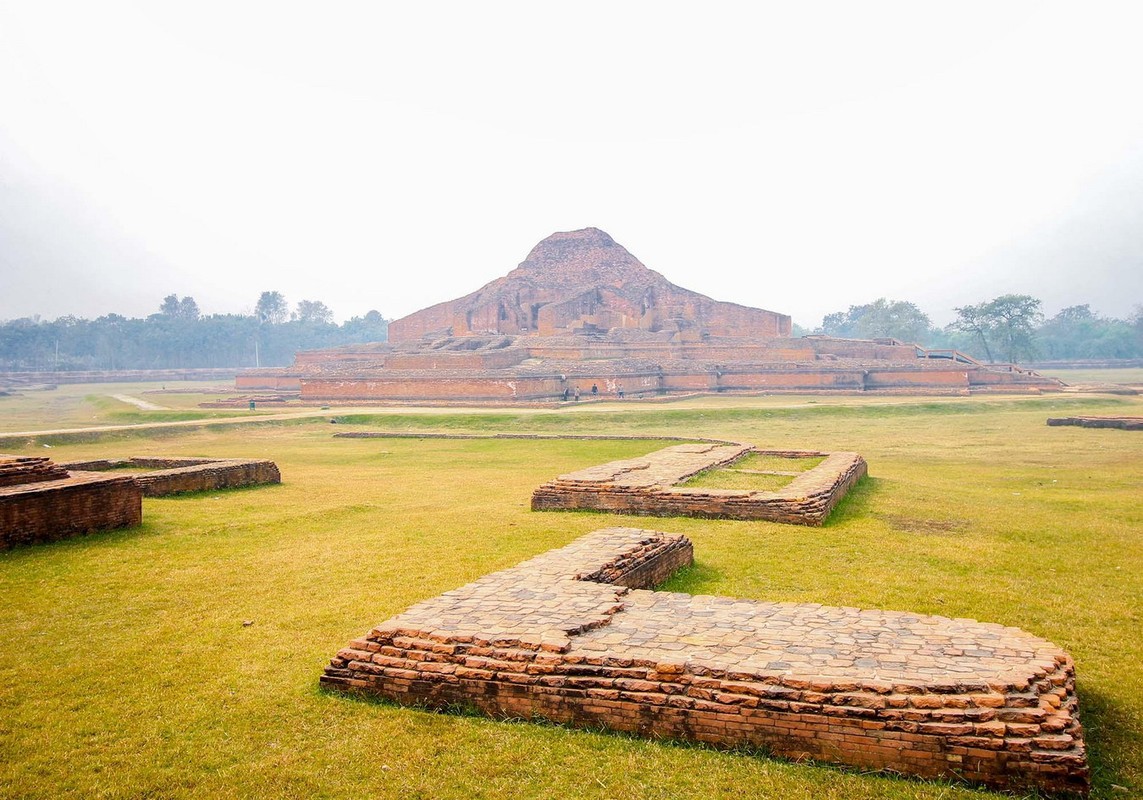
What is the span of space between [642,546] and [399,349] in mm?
31274

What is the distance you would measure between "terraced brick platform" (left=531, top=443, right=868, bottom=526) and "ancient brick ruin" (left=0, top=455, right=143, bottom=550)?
11.1 feet

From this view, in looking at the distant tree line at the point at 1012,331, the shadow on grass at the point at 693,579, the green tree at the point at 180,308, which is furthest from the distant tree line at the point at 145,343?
the shadow on grass at the point at 693,579

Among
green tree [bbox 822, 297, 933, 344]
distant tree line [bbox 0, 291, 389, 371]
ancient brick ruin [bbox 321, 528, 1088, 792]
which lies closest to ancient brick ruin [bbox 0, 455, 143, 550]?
ancient brick ruin [bbox 321, 528, 1088, 792]

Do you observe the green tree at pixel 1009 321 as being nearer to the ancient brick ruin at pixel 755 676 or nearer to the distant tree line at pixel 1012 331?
the distant tree line at pixel 1012 331

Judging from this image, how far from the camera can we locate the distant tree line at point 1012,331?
47094mm

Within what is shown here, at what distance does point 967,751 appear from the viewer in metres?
2.63

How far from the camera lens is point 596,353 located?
29.3 m

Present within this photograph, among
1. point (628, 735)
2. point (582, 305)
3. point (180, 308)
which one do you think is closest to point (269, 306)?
point (180, 308)

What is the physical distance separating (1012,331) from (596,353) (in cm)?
2994

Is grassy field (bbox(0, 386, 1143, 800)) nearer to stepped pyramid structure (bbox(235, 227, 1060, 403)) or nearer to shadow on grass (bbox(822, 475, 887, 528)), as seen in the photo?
shadow on grass (bbox(822, 475, 887, 528))

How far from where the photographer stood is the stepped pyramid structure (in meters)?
25.6

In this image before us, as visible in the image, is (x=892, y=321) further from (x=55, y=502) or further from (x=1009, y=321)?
(x=55, y=502)

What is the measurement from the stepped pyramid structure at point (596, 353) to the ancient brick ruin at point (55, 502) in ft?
55.4

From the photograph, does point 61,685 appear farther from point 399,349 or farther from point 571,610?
point 399,349
